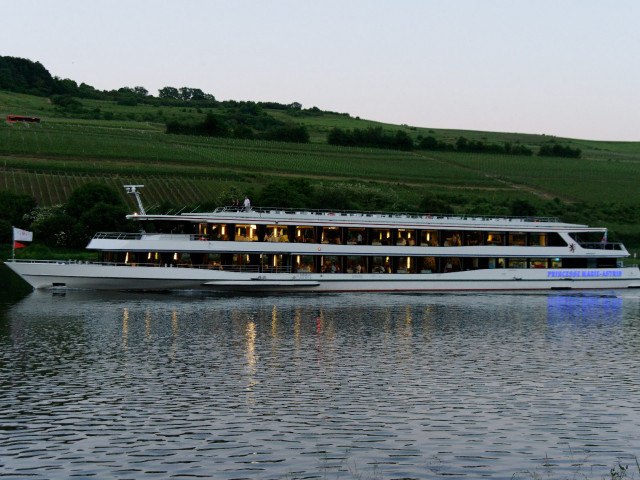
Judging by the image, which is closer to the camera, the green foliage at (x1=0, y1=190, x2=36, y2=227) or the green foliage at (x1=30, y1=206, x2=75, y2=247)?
the green foliage at (x1=30, y1=206, x2=75, y2=247)

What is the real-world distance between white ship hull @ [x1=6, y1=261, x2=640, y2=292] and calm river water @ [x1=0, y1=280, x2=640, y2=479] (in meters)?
9.30

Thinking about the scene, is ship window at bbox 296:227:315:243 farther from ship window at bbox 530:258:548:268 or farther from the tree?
the tree

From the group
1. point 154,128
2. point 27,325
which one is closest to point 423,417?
point 27,325

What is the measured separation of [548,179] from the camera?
134m

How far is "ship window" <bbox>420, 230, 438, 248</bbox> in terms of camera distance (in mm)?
59300

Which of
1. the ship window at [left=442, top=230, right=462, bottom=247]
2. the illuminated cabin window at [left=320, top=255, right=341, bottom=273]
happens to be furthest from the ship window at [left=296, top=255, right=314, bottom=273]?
the ship window at [left=442, top=230, right=462, bottom=247]

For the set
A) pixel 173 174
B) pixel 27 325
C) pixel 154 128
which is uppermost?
pixel 154 128

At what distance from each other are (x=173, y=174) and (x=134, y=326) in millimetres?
71045

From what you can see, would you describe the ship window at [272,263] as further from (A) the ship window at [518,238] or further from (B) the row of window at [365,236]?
(A) the ship window at [518,238]

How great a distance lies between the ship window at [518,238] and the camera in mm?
60406

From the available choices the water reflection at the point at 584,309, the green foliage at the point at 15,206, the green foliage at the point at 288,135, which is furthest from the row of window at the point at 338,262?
the green foliage at the point at 288,135

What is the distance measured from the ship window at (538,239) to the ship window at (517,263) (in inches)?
55.1

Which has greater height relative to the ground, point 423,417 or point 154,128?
point 154,128

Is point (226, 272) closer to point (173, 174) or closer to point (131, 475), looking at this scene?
point (131, 475)
